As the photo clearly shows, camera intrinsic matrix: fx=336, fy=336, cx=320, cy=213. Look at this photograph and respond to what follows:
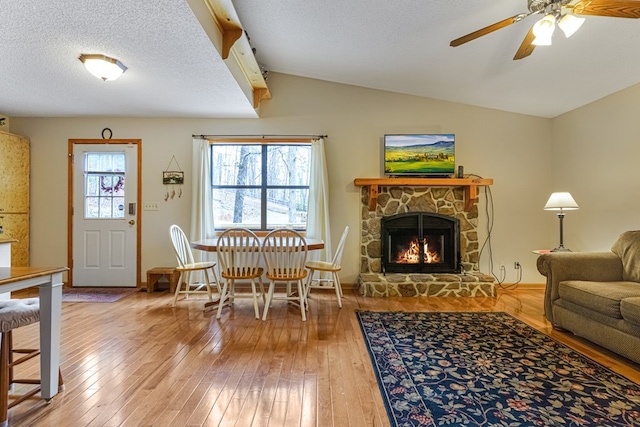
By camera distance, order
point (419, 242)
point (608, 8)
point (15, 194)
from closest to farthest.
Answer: point (608, 8)
point (15, 194)
point (419, 242)

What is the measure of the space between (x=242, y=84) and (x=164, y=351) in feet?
9.09

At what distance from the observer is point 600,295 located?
2.48 m

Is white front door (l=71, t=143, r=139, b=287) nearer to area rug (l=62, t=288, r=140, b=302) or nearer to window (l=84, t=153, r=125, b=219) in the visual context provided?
window (l=84, t=153, r=125, b=219)

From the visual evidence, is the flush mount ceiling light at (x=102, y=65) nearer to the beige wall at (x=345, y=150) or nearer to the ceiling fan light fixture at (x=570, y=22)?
the beige wall at (x=345, y=150)

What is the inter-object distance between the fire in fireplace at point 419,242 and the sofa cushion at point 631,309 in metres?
2.19

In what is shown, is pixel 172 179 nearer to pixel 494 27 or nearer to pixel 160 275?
pixel 160 275

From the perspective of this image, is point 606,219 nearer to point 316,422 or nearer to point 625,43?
point 625,43

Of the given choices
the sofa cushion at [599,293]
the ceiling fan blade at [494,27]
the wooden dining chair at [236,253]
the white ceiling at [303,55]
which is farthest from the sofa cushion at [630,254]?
the wooden dining chair at [236,253]

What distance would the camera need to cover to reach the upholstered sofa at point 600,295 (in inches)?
90.7

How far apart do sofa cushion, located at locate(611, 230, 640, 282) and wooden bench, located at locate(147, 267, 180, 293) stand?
15.6ft

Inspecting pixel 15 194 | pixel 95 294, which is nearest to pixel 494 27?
pixel 95 294

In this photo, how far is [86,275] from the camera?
4617mm

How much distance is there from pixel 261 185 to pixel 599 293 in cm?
376

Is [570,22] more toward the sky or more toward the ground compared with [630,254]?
more toward the sky
